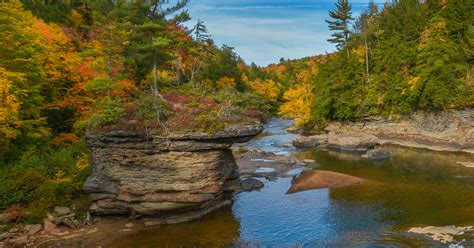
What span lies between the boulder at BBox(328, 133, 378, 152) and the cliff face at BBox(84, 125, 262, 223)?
2661 centimetres

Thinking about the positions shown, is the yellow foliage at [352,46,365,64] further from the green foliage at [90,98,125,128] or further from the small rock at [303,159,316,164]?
the green foliage at [90,98,125,128]

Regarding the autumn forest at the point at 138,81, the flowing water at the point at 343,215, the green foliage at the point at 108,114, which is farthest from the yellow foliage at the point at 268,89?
the green foliage at the point at 108,114

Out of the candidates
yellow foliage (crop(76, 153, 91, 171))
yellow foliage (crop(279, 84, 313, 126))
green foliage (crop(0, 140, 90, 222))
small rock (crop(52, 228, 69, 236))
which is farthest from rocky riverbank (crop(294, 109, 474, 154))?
small rock (crop(52, 228, 69, 236))

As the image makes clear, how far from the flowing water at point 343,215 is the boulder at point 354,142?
10.3 metres

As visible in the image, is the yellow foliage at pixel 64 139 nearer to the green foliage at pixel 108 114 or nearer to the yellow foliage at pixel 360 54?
the green foliage at pixel 108 114

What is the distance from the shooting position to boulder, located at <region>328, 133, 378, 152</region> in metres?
44.8

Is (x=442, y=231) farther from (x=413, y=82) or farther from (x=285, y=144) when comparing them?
(x=413, y=82)

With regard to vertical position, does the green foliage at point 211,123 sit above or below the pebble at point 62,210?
above

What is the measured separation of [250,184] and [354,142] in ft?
67.1

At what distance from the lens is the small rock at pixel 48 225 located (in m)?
20.7

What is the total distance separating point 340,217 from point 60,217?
1709 cm

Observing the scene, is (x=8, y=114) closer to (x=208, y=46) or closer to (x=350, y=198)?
(x=350, y=198)

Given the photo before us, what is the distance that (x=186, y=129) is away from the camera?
22109mm

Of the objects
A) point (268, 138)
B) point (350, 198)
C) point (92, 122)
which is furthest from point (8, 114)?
point (268, 138)
